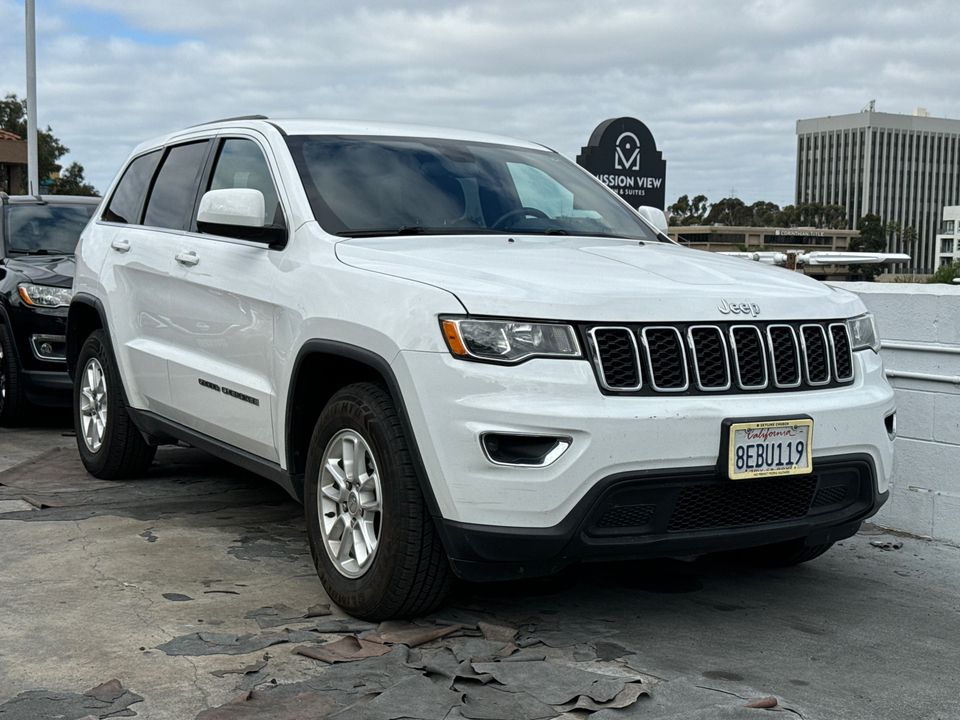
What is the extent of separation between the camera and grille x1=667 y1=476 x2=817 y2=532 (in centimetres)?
370

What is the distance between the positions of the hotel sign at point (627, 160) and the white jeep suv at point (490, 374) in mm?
8179

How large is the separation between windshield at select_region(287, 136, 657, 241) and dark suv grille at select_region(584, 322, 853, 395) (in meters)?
1.24

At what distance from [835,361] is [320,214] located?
1985mm

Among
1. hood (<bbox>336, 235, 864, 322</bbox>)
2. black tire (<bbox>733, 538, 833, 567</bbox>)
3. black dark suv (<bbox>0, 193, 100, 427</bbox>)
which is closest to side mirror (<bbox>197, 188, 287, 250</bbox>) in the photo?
hood (<bbox>336, 235, 864, 322</bbox>)

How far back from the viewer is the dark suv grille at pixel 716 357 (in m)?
3.58

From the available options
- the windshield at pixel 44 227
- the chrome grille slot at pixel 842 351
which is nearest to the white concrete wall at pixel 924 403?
the chrome grille slot at pixel 842 351

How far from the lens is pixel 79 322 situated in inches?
266

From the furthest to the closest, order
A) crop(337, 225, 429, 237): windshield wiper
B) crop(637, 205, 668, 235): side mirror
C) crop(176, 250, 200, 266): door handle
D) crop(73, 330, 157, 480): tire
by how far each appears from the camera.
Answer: crop(73, 330, 157, 480): tire → crop(637, 205, 668, 235): side mirror → crop(176, 250, 200, 266): door handle → crop(337, 225, 429, 237): windshield wiper

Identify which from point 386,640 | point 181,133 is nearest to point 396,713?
point 386,640

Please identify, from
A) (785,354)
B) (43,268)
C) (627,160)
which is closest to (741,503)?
(785,354)

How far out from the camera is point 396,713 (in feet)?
10.7

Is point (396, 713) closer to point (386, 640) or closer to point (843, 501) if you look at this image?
point (386, 640)

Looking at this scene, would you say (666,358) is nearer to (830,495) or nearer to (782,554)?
(830,495)

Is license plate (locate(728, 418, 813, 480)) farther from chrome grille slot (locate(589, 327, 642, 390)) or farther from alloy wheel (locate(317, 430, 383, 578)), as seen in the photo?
alloy wheel (locate(317, 430, 383, 578))
